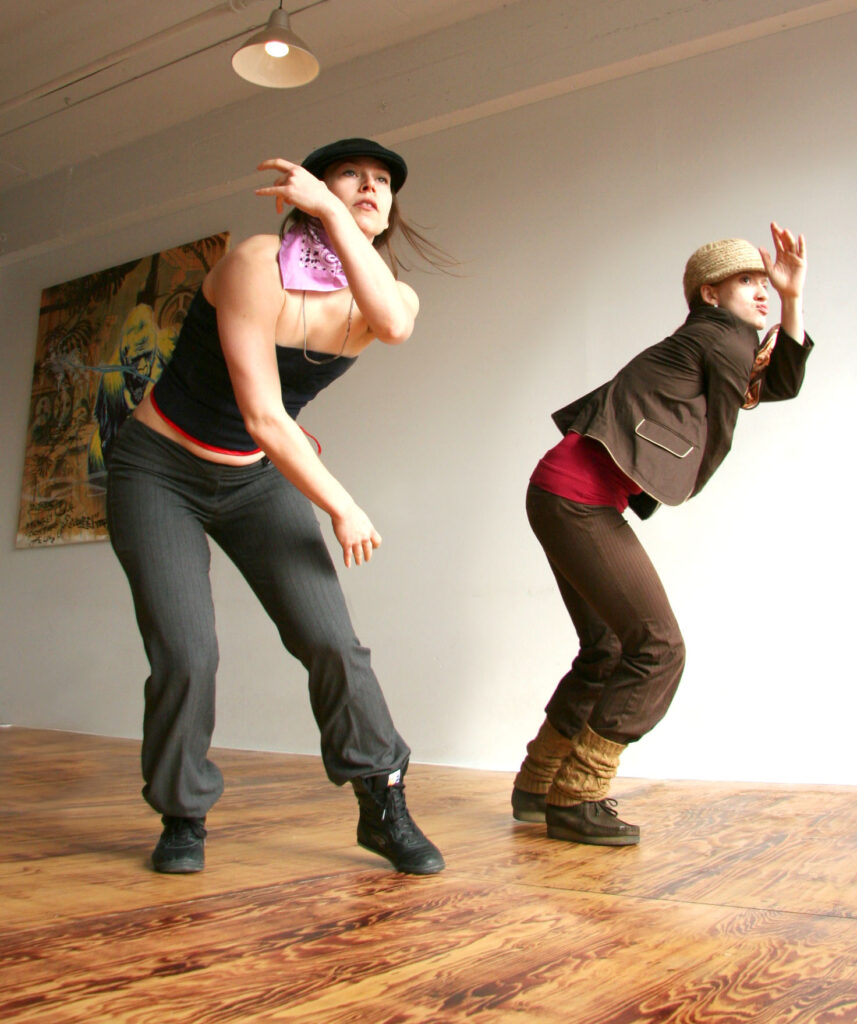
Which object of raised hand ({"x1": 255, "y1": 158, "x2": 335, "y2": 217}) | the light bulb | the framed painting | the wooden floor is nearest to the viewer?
the wooden floor

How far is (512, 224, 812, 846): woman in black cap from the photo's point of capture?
6.44ft

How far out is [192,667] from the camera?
1594 millimetres

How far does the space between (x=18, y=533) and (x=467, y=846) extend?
439cm

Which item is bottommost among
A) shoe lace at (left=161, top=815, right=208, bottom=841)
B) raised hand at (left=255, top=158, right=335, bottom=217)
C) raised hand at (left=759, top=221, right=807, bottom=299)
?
shoe lace at (left=161, top=815, right=208, bottom=841)

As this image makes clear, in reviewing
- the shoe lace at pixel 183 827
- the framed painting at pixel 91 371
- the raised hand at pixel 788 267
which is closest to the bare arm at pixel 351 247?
the shoe lace at pixel 183 827

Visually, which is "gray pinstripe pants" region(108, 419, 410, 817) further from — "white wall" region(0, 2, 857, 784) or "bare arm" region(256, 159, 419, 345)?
"white wall" region(0, 2, 857, 784)

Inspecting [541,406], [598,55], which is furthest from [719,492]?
[598,55]

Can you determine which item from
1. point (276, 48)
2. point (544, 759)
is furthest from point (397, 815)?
point (276, 48)

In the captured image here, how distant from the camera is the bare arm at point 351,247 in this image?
1.46m


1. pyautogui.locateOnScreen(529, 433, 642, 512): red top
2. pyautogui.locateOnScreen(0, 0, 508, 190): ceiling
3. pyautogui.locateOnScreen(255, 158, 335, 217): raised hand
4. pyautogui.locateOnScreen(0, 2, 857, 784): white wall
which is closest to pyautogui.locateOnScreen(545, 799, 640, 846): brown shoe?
pyautogui.locateOnScreen(529, 433, 642, 512): red top

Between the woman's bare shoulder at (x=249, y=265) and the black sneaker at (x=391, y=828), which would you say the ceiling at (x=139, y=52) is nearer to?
the woman's bare shoulder at (x=249, y=265)

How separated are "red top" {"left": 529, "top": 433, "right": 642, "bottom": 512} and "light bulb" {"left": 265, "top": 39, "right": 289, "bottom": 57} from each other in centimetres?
219

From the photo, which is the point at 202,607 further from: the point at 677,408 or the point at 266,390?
the point at 677,408

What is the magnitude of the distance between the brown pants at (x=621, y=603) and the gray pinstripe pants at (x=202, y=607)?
0.52 meters
